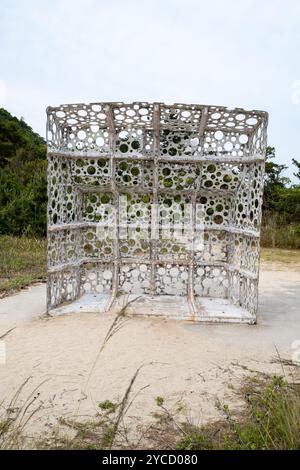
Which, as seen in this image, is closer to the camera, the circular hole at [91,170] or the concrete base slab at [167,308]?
the concrete base slab at [167,308]

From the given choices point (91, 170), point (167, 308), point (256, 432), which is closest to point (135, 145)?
point (91, 170)

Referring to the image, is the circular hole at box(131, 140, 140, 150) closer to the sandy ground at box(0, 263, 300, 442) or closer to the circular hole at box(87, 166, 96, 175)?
the circular hole at box(87, 166, 96, 175)

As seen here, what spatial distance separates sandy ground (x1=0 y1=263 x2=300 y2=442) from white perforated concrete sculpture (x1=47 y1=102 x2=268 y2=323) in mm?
382

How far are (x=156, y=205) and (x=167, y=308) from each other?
1.34 m

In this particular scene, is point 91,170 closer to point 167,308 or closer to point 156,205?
point 156,205

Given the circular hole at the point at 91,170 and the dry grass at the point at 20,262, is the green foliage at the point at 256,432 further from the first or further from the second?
the dry grass at the point at 20,262

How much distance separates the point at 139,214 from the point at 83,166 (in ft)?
3.25

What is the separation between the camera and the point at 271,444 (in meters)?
2.08

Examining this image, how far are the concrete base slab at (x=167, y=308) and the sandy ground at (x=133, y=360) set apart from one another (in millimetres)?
125

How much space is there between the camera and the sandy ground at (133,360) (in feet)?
8.95

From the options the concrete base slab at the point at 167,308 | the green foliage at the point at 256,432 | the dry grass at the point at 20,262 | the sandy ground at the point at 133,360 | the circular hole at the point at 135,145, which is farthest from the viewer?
the dry grass at the point at 20,262

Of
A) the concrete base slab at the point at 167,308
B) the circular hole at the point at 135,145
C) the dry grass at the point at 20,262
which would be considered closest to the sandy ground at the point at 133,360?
the concrete base slab at the point at 167,308

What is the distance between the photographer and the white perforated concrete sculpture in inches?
185
